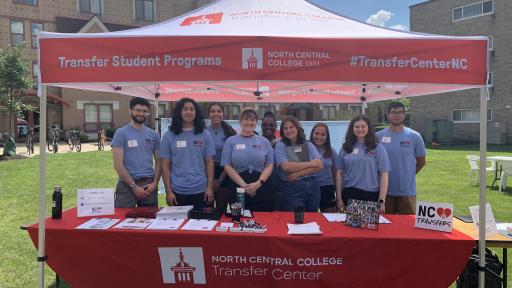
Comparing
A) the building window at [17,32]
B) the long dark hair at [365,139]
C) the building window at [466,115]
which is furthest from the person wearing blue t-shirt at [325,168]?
the building window at [17,32]

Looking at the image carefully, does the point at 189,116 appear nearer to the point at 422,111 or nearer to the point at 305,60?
the point at 305,60

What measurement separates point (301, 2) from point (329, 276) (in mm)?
2646

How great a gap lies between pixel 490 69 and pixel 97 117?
2495 centimetres

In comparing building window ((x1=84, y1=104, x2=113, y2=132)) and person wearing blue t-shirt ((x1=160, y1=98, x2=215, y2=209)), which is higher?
building window ((x1=84, y1=104, x2=113, y2=132))

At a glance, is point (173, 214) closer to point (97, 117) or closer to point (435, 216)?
point (435, 216)

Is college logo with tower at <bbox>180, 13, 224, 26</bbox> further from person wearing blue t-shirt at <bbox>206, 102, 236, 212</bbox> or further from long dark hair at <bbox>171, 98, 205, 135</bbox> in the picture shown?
person wearing blue t-shirt at <bbox>206, 102, 236, 212</bbox>

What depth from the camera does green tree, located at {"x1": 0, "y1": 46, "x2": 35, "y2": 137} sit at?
15.4 m

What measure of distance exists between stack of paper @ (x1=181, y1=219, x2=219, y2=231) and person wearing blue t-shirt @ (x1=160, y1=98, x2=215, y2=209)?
48 centimetres

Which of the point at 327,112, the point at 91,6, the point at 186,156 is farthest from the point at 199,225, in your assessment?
the point at 327,112

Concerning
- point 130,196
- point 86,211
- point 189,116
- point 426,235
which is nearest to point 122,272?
point 86,211

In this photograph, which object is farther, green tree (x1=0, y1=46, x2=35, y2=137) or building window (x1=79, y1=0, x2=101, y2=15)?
building window (x1=79, y1=0, x2=101, y2=15)

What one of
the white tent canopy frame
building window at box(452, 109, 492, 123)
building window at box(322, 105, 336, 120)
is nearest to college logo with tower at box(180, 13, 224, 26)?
the white tent canopy frame

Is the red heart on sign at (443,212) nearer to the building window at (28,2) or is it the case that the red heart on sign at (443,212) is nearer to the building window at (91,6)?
the building window at (28,2)

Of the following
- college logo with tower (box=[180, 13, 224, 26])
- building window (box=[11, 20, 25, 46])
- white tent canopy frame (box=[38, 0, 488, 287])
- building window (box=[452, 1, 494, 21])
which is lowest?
white tent canopy frame (box=[38, 0, 488, 287])
